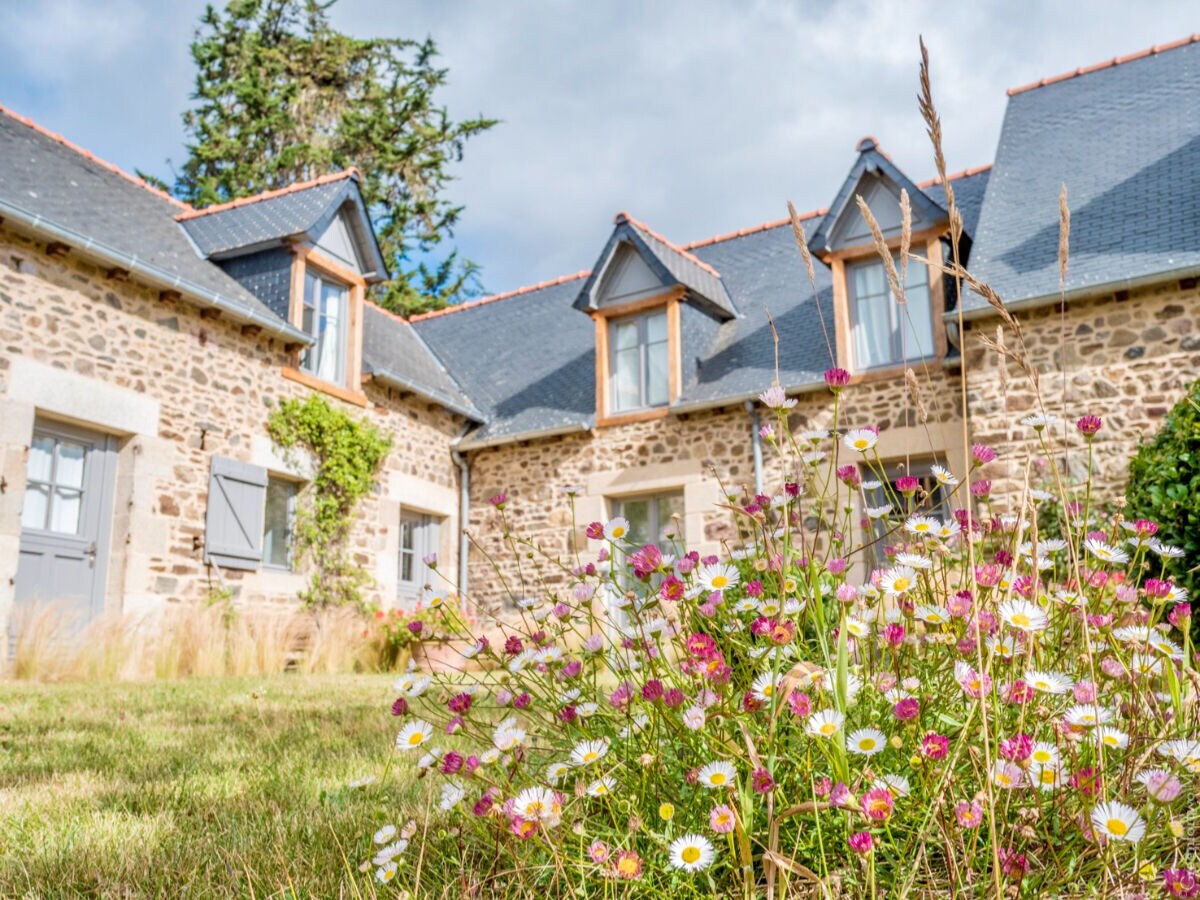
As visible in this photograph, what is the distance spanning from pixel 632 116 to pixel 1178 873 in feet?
35.4

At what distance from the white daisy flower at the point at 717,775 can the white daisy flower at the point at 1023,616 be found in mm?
459

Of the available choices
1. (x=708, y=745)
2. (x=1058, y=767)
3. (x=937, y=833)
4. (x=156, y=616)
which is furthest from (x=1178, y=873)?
(x=156, y=616)

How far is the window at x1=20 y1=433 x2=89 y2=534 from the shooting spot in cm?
735

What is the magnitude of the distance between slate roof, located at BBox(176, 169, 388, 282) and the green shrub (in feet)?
26.1

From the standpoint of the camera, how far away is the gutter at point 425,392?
10.3m

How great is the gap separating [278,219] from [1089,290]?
8.03 m

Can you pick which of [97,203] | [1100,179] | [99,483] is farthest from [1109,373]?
[97,203]

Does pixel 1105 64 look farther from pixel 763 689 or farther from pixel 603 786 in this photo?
pixel 603 786

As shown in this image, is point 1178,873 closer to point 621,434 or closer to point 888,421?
point 888,421

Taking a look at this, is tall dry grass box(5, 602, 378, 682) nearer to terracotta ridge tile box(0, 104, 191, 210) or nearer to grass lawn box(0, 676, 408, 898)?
grass lawn box(0, 676, 408, 898)

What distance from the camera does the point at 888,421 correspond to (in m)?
8.95

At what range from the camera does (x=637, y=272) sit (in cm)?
1070

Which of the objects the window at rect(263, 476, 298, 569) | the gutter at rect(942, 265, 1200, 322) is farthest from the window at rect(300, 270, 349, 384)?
the gutter at rect(942, 265, 1200, 322)

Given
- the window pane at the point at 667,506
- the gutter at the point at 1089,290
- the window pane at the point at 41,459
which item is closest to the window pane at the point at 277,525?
the window pane at the point at 41,459
